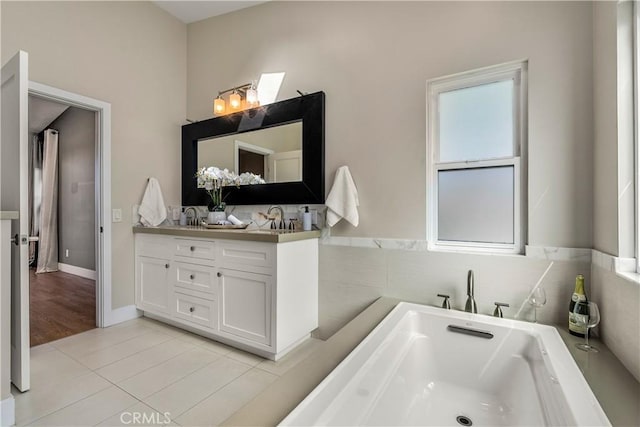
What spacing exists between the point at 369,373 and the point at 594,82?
6.30ft

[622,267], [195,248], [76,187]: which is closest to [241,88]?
[195,248]

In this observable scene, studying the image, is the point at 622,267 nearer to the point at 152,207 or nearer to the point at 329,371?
the point at 329,371

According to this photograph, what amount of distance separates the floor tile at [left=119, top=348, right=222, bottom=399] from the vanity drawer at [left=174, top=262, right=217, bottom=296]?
0.47 m

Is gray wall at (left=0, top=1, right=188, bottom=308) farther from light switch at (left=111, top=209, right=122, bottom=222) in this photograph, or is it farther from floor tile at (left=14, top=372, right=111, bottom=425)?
floor tile at (left=14, top=372, right=111, bottom=425)

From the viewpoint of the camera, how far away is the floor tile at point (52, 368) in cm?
181

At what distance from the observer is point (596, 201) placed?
1507 mm

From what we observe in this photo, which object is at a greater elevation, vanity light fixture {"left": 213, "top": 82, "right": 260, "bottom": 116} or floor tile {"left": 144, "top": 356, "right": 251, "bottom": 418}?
vanity light fixture {"left": 213, "top": 82, "right": 260, "bottom": 116}

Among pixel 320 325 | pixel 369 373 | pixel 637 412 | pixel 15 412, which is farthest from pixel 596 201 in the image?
pixel 15 412

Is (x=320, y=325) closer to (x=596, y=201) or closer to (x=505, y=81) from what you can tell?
(x=596, y=201)

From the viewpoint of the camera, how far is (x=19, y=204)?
165 centimetres

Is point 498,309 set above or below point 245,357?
above

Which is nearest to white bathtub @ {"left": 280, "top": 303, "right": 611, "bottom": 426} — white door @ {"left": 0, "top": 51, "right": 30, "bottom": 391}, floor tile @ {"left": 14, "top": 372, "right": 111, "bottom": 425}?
floor tile @ {"left": 14, "top": 372, "right": 111, "bottom": 425}

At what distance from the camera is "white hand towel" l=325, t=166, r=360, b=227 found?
2182mm

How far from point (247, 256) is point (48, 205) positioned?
485 cm
